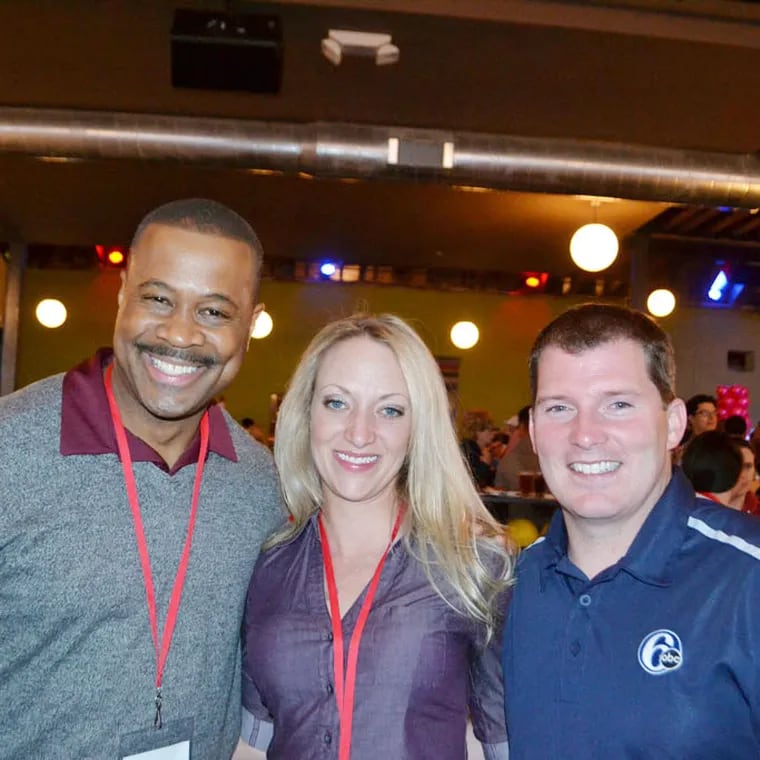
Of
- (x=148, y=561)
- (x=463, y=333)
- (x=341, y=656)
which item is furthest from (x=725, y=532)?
(x=463, y=333)

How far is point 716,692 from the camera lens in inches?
56.0

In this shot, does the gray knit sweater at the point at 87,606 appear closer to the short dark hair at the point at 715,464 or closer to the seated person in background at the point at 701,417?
the short dark hair at the point at 715,464

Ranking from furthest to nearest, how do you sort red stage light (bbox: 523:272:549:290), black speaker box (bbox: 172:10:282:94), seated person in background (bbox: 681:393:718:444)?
red stage light (bbox: 523:272:549:290), seated person in background (bbox: 681:393:718:444), black speaker box (bbox: 172:10:282:94)

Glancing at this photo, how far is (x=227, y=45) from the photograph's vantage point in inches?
163

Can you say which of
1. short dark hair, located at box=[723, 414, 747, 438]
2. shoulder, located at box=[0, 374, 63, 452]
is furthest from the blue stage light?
shoulder, located at box=[0, 374, 63, 452]

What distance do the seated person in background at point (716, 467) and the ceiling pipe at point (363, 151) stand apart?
6.73ft

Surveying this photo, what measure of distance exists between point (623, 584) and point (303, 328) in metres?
10.2

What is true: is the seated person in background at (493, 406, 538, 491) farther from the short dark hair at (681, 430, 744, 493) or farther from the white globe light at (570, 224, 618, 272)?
the short dark hair at (681, 430, 744, 493)

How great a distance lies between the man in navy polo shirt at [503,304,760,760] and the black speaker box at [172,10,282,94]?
2988 mm

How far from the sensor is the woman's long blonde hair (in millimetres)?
1857

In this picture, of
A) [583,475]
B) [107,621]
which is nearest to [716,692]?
[583,475]

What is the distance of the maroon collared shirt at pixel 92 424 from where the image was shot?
1.72 m

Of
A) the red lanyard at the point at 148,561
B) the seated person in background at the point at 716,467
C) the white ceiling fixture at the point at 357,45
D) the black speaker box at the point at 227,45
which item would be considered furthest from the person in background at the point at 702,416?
the red lanyard at the point at 148,561

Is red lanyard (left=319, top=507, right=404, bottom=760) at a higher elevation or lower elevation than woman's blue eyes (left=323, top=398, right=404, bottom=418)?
lower
